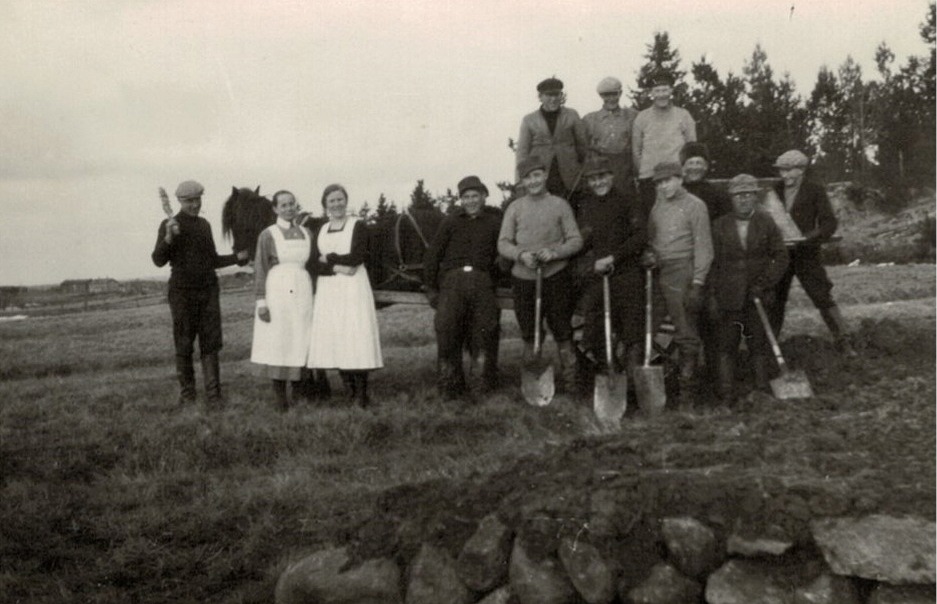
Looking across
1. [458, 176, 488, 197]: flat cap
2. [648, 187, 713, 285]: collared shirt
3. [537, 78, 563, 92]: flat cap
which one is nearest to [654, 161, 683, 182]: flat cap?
[648, 187, 713, 285]: collared shirt

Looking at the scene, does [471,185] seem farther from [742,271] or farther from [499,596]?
[499,596]

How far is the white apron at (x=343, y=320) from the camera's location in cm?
821

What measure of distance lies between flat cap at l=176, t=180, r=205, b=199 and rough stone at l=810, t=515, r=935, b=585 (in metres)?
6.28

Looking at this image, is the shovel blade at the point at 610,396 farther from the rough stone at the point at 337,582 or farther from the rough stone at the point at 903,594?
the rough stone at the point at 903,594

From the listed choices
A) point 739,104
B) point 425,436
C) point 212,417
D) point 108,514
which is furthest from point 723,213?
point 739,104

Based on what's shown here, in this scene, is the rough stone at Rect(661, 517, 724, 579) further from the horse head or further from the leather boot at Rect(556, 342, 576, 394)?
the horse head

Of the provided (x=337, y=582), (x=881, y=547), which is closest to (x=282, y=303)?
(x=337, y=582)

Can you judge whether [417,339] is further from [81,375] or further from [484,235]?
[484,235]

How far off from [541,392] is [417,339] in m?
7.19

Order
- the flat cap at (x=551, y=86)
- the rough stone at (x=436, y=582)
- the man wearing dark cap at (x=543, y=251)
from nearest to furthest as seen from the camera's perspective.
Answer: the rough stone at (x=436, y=582), the man wearing dark cap at (x=543, y=251), the flat cap at (x=551, y=86)

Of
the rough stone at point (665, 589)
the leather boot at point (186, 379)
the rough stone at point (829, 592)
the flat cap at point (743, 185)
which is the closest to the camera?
the rough stone at point (829, 592)

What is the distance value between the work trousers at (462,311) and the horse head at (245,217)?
2011 millimetres

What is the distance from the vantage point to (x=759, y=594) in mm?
4008

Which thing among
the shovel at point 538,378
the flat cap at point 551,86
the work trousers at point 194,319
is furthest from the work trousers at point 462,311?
the work trousers at point 194,319
